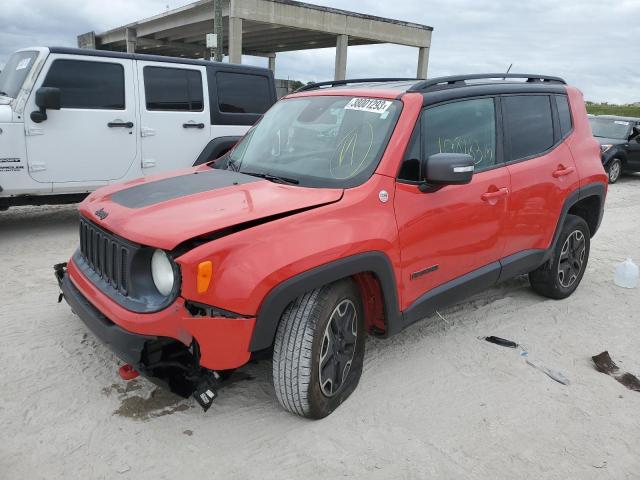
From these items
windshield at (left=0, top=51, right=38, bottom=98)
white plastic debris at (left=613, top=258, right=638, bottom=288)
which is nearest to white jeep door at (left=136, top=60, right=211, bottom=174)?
windshield at (left=0, top=51, right=38, bottom=98)

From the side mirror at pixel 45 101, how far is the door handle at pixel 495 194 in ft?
14.8

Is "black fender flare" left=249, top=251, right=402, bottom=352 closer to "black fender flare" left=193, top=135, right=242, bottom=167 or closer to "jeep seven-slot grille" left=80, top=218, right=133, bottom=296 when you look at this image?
"jeep seven-slot grille" left=80, top=218, right=133, bottom=296

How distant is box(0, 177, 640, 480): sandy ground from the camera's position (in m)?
2.54

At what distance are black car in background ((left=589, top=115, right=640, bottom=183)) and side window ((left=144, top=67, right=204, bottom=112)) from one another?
10.1 meters

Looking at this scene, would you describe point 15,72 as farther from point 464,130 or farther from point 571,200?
point 571,200

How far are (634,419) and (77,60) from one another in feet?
19.9

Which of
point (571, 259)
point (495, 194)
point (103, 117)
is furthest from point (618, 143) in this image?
point (103, 117)

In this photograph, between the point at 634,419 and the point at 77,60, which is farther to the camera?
the point at 77,60

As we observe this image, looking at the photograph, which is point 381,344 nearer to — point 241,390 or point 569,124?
point 241,390

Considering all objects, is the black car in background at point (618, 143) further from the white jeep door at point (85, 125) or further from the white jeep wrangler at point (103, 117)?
the white jeep door at point (85, 125)

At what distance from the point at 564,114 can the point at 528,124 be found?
62 cm

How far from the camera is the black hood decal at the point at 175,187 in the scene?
9.75 feet

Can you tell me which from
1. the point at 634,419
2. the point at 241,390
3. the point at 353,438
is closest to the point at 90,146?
the point at 241,390

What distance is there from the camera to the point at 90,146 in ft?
20.1
